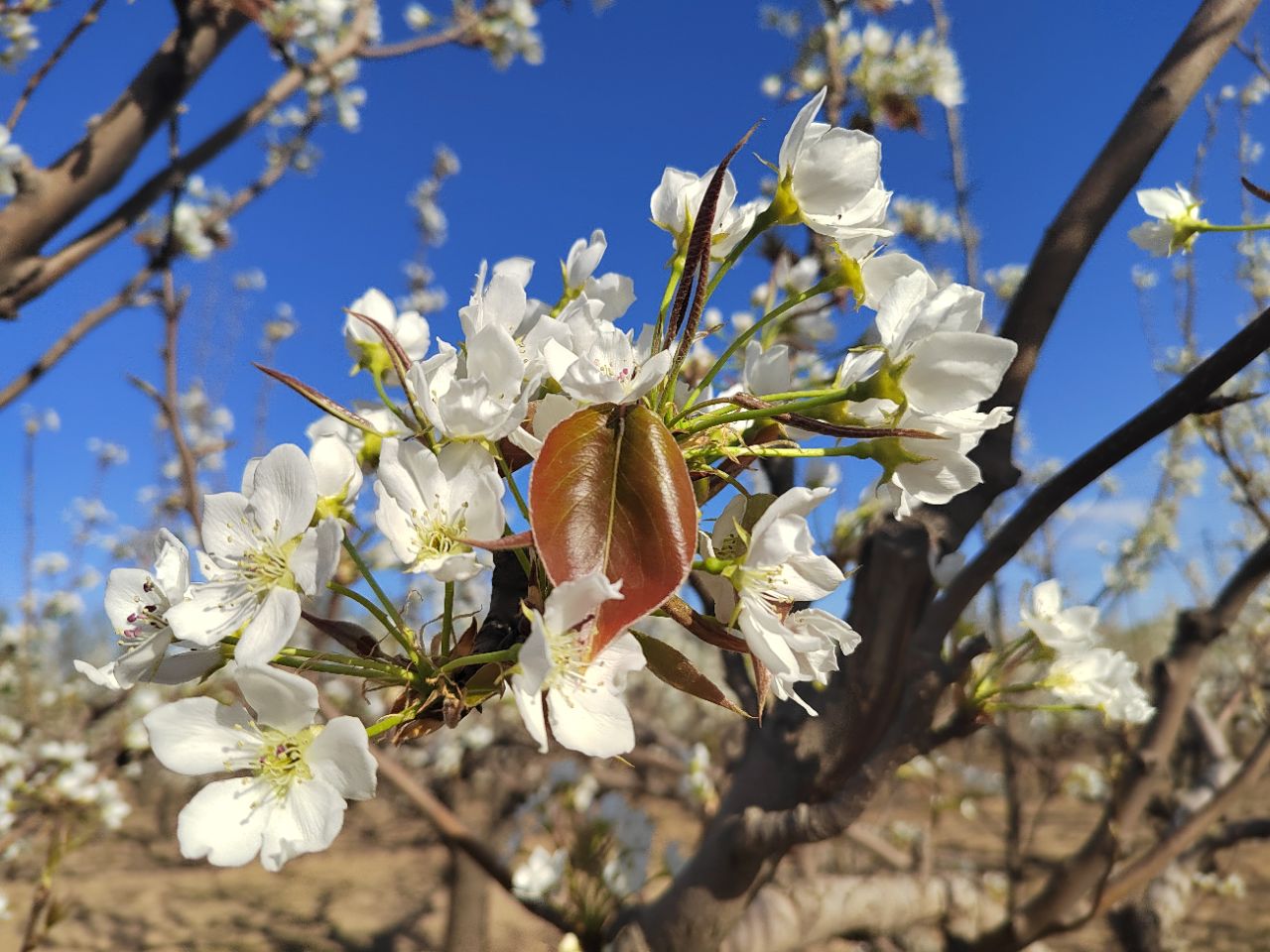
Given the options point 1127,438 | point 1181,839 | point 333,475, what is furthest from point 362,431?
point 1181,839

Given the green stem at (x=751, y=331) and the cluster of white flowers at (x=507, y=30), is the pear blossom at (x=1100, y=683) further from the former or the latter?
the cluster of white flowers at (x=507, y=30)

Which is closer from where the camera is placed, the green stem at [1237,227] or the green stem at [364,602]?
the green stem at [364,602]

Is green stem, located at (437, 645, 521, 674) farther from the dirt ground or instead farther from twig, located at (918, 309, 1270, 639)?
the dirt ground

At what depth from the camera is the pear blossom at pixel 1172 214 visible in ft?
3.68

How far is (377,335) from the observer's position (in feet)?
2.56

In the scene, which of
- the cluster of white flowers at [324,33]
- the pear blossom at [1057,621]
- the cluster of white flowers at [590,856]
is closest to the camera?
the pear blossom at [1057,621]

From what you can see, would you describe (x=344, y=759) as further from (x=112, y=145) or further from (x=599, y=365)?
(x=112, y=145)

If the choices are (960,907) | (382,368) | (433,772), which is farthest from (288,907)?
(382,368)

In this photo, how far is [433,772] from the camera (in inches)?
243

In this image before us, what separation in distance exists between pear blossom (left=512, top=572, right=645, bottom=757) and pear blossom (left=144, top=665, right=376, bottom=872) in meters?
0.11

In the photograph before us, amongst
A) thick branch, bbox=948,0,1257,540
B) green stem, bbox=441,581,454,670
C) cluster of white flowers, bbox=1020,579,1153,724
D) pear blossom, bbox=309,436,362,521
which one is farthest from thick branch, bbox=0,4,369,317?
cluster of white flowers, bbox=1020,579,1153,724

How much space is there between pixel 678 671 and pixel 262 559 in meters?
0.31

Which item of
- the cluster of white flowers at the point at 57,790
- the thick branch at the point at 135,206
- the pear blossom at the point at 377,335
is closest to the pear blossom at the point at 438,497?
the pear blossom at the point at 377,335

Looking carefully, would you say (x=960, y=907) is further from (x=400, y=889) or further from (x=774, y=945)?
(x=400, y=889)
